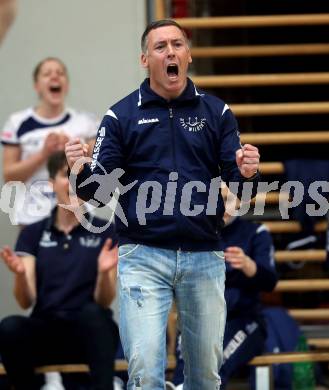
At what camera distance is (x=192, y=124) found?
3.77 metres

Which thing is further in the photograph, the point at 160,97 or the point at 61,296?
the point at 61,296

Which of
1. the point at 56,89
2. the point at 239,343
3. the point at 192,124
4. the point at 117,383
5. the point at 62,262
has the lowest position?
the point at 117,383

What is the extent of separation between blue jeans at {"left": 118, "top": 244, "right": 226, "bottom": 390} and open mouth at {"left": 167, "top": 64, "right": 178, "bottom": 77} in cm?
68

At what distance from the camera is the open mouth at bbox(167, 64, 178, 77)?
377cm

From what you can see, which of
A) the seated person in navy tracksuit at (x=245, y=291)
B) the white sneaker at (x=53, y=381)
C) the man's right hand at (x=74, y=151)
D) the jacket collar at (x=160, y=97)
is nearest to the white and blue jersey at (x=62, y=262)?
the white sneaker at (x=53, y=381)

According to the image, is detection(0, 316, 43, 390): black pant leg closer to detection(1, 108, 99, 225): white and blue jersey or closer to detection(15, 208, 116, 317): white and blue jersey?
detection(15, 208, 116, 317): white and blue jersey

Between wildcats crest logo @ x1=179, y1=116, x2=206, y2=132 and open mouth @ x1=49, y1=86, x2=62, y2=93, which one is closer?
wildcats crest logo @ x1=179, y1=116, x2=206, y2=132

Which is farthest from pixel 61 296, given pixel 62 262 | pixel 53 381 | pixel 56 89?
pixel 56 89

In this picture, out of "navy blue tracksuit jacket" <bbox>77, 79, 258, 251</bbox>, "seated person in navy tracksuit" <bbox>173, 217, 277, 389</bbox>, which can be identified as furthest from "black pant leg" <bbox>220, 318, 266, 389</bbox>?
"navy blue tracksuit jacket" <bbox>77, 79, 258, 251</bbox>

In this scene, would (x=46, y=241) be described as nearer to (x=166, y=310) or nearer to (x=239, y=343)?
(x=239, y=343)

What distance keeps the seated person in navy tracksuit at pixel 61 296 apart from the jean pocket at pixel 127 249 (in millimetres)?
1262

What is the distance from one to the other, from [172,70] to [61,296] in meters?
1.78

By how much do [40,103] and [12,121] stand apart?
0.78ft

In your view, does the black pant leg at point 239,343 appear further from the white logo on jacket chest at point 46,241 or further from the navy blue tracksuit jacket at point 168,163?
the navy blue tracksuit jacket at point 168,163
